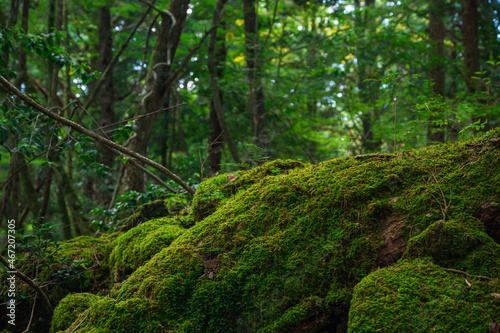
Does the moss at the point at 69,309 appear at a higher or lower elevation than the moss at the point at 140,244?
lower

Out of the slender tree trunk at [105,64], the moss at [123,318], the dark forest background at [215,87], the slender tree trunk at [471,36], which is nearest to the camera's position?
the moss at [123,318]

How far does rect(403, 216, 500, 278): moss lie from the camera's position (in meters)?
1.99

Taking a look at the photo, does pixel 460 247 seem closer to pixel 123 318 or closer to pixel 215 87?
pixel 123 318

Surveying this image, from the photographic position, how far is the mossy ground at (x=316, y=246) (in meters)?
2.18

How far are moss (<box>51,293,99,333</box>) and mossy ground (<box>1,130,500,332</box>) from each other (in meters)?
0.38

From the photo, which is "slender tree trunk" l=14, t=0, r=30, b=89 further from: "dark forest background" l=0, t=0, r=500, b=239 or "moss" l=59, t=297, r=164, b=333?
"moss" l=59, t=297, r=164, b=333

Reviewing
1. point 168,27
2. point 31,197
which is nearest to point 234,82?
point 168,27

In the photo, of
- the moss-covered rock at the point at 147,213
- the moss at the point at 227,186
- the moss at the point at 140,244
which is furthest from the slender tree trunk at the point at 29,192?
the moss at the point at 227,186

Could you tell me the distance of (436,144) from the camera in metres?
3.10

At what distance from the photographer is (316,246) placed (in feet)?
8.05

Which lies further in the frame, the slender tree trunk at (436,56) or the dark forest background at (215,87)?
the slender tree trunk at (436,56)

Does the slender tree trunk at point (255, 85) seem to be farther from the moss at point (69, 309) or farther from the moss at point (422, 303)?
the moss at point (422, 303)

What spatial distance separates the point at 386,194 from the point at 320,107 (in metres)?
13.5

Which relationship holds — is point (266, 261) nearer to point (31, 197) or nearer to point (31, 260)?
point (31, 260)
